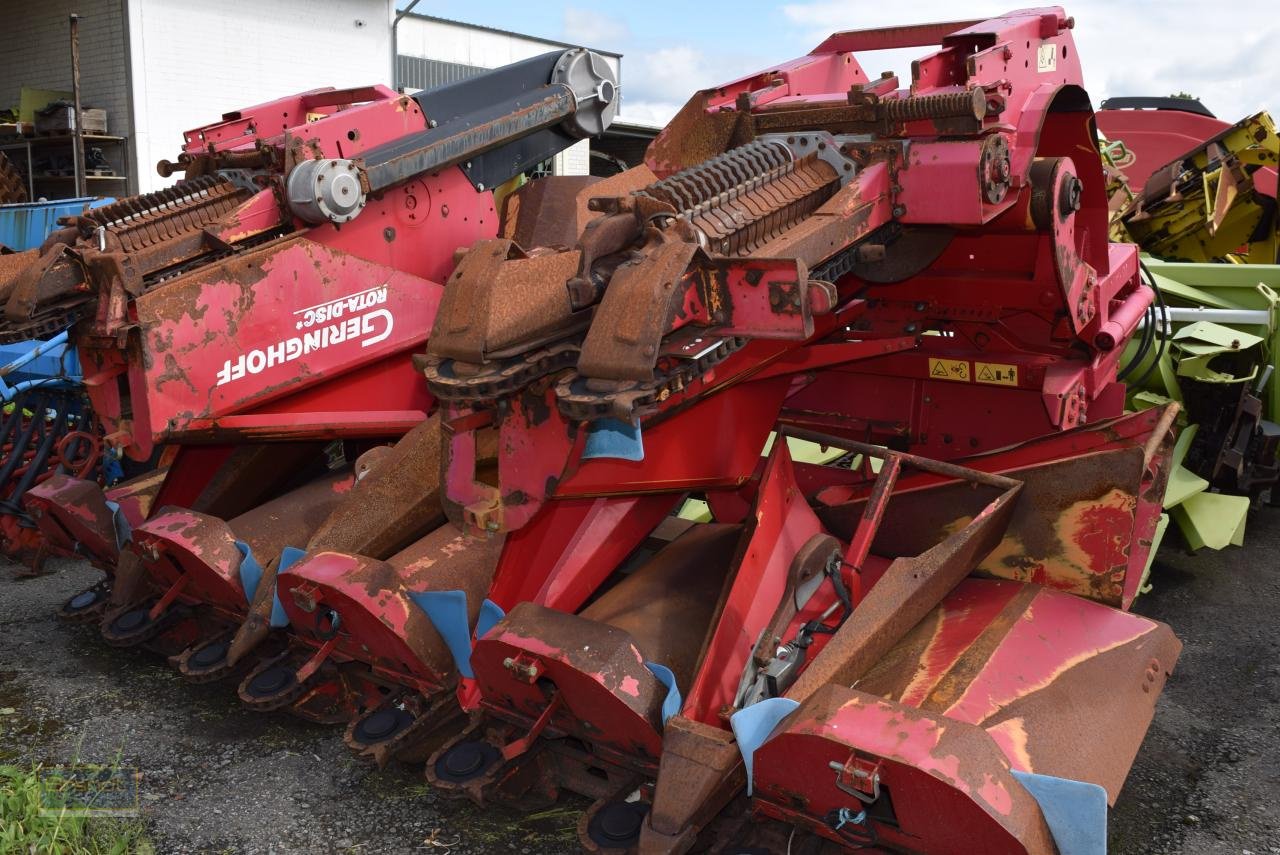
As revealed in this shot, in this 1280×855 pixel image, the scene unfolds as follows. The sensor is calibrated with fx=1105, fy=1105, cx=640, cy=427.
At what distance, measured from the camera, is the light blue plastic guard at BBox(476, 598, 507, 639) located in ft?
9.62

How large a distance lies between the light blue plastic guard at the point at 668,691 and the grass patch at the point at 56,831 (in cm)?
138

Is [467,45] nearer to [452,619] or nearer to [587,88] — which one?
[587,88]

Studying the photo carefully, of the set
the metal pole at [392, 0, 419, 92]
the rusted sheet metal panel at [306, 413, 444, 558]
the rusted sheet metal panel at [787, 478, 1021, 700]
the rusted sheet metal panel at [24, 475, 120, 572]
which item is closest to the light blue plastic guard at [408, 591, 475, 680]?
the rusted sheet metal panel at [306, 413, 444, 558]

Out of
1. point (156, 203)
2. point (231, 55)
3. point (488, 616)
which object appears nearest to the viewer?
point (488, 616)

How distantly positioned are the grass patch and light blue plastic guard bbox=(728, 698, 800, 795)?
1.58 m

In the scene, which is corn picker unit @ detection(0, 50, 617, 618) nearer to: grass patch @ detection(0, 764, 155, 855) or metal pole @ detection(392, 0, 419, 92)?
grass patch @ detection(0, 764, 155, 855)

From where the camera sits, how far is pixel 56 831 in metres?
2.71

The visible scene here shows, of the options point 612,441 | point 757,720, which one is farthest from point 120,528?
point 757,720

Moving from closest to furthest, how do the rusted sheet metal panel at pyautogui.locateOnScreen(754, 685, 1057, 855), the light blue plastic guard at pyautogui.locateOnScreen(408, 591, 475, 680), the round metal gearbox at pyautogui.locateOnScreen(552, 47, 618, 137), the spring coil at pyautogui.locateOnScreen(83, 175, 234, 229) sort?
the rusted sheet metal panel at pyautogui.locateOnScreen(754, 685, 1057, 855), the light blue plastic guard at pyautogui.locateOnScreen(408, 591, 475, 680), the spring coil at pyautogui.locateOnScreen(83, 175, 234, 229), the round metal gearbox at pyautogui.locateOnScreen(552, 47, 618, 137)

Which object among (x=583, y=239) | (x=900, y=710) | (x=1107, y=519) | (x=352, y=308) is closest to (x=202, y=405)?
(x=352, y=308)

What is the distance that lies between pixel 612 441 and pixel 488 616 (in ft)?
2.40

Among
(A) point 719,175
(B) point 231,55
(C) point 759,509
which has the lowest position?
(C) point 759,509

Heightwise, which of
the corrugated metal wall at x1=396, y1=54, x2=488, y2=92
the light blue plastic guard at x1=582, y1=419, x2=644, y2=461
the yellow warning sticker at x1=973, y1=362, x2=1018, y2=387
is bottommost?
the yellow warning sticker at x1=973, y1=362, x2=1018, y2=387

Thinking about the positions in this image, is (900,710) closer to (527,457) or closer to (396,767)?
(527,457)
